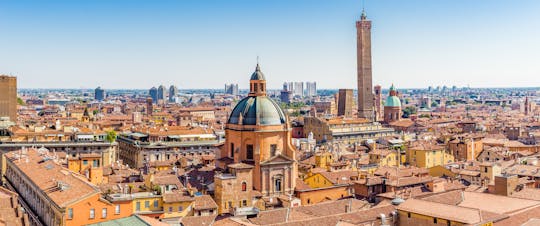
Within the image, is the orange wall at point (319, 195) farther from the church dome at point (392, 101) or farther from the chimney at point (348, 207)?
the church dome at point (392, 101)

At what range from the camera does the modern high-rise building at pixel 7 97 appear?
361ft

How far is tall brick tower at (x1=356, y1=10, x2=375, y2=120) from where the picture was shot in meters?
148

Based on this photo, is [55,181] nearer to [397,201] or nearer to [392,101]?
[397,201]

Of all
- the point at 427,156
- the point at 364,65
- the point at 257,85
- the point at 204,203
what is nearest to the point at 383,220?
the point at 204,203

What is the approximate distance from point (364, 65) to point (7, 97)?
79.8 metres

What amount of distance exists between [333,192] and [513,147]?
4826 centimetres

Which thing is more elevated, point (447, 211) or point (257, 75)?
point (257, 75)

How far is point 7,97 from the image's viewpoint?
110812 millimetres

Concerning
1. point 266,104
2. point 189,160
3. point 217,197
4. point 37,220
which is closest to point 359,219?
point 217,197

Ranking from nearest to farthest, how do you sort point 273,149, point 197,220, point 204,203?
point 197,220
point 204,203
point 273,149

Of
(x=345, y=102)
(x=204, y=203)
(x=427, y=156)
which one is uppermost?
(x=345, y=102)

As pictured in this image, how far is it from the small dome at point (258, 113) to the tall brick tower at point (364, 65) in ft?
311

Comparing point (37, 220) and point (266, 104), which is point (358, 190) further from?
point (37, 220)

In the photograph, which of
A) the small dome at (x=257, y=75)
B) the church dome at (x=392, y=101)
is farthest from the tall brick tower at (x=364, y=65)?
the small dome at (x=257, y=75)
